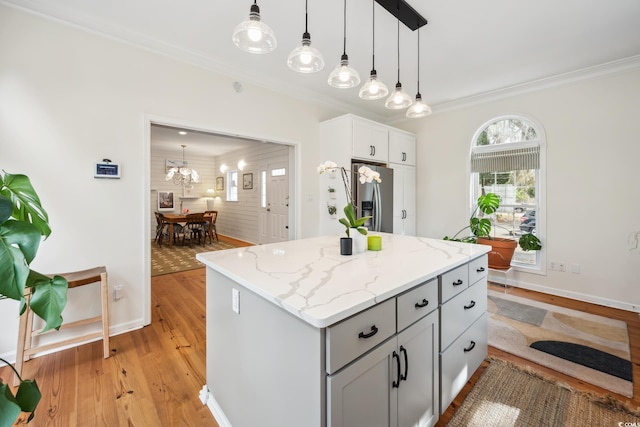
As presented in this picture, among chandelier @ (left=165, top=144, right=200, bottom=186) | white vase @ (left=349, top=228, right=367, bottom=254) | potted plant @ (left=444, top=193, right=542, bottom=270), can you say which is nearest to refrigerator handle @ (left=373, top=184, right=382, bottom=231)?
potted plant @ (left=444, top=193, right=542, bottom=270)

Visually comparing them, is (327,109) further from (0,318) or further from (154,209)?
(154,209)

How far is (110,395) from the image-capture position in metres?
1.79

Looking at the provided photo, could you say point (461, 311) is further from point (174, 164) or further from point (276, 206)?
point (174, 164)

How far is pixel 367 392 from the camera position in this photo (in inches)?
43.0

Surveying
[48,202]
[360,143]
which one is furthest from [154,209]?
[360,143]

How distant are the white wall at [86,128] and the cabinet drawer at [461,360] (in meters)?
2.69

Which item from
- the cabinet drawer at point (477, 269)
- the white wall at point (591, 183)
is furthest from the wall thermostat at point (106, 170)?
the white wall at point (591, 183)

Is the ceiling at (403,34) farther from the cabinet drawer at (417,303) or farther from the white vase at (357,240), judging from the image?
the cabinet drawer at (417,303)

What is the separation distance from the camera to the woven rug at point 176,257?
4668 millimetres

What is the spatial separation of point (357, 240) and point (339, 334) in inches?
37.1

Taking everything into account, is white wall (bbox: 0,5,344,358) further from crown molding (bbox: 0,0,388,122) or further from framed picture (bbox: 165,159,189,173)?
framed picture (bbox: 165,159,189,173)

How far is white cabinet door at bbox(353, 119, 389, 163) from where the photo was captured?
151 inches

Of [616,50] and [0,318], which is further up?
[616,50]

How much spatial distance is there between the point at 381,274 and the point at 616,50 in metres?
3.70
